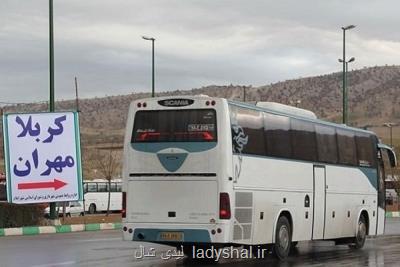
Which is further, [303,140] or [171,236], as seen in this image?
[303,140]

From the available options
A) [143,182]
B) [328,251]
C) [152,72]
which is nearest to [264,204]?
[143,182]

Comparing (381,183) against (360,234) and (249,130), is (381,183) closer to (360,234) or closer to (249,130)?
(360,234)

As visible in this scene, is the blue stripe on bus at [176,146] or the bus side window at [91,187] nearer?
the blue stripe on bus at [176,146]

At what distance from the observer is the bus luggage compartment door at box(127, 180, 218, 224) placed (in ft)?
47.8

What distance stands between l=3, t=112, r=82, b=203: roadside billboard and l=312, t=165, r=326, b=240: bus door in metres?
11.9

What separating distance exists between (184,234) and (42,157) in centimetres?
1389

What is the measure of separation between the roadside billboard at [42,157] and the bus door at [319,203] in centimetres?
1194

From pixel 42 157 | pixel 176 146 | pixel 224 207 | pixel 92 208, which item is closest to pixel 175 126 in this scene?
→ pixel 176 146

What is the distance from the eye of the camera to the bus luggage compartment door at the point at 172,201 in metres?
14.6

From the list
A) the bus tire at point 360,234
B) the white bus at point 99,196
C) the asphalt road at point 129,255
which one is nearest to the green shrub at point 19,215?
the asphalt road at point 129,255

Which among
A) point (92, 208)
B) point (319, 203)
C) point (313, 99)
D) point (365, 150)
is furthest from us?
point (313, 99)

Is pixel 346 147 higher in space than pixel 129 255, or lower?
higher

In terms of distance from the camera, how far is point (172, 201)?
14.9 meters

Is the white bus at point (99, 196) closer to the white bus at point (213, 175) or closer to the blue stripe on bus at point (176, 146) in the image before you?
the white bus at point (213, 175)
